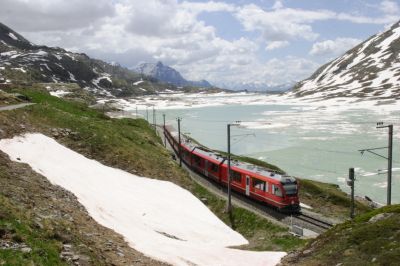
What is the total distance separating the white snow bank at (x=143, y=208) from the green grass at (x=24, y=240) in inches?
196

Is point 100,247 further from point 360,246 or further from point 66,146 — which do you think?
point 66,146

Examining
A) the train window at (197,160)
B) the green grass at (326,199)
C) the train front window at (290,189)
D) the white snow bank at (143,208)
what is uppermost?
the white snow bank at (143,208)

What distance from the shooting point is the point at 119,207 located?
81.7 ft

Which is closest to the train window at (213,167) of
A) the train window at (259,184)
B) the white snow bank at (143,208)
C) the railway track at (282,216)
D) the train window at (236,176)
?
the railway track at (282,216)

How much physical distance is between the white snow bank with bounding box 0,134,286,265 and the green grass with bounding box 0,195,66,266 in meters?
4.98

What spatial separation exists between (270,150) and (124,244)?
64.7 m

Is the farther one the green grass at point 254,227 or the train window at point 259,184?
the train window at point 259,184

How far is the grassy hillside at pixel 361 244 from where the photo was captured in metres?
14.2

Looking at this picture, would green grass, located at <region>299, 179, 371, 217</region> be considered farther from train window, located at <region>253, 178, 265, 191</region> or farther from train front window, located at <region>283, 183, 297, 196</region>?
train window, located at <region>253, 178, 265, 191</region>

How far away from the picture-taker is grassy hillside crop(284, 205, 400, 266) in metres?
14.2

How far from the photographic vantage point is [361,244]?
610 inches

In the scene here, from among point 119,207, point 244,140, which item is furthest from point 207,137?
point 119,207

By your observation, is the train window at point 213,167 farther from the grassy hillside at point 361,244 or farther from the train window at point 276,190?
the grassy hillside at point 361,244

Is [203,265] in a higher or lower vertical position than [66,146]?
lower
